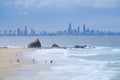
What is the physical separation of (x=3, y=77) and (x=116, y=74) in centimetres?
1165

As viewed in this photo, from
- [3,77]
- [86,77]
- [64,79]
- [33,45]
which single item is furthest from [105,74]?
[33,45]

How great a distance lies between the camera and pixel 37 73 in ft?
117

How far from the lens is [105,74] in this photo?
114 ft

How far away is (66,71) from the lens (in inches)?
1455

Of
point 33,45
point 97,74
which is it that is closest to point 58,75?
point 97,74

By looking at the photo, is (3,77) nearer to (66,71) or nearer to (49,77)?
(49,77)

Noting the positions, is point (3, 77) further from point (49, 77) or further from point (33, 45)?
point (33, 45)

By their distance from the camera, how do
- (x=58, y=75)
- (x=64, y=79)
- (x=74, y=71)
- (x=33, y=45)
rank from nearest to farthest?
(x=64, y=79) → (x=58, y=75) → (x=74, y=71) → (x=33, y=45)

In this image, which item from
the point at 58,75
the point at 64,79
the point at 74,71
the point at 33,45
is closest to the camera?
the point at 64,79

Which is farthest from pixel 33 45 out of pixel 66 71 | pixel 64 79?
pixel 64 79

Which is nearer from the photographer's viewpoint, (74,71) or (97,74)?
(97,74)

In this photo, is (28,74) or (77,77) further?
(28,74)

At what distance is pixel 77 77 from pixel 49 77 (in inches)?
109

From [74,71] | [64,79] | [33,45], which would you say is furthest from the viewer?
[33,45]
